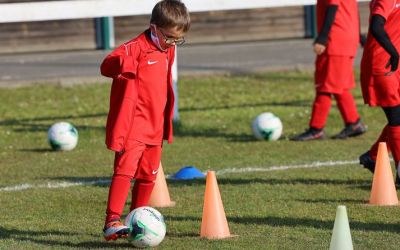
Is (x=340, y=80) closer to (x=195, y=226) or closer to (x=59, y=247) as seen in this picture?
(x=195, y=226)

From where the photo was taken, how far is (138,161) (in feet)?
26.1

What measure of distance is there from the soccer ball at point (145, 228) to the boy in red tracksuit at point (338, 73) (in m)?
5.49

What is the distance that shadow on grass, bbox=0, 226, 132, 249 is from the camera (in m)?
7.68

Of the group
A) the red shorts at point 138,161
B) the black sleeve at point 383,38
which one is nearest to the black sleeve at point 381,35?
the black sleeve at point 383,38

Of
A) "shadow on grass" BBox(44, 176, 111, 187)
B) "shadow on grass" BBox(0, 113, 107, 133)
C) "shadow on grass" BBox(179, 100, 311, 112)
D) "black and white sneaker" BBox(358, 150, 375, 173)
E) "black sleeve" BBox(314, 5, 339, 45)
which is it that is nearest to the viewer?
"black and white sneaker" BBox(358, 150, 375, 173)

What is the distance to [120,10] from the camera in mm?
13656

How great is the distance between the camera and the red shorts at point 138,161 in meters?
7.80

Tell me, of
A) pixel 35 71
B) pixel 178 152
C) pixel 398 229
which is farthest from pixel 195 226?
pixel 35 71

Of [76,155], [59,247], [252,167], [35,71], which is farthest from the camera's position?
[35,71]

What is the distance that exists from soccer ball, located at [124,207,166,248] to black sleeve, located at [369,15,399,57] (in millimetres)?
2809

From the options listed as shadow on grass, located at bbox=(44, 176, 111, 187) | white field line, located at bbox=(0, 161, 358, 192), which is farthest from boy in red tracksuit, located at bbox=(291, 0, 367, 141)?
shadow on grass, located at bbox=(44, 176, 111, 187)

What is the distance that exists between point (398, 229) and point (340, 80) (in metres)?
4.88

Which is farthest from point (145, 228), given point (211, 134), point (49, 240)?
point (211, 134)

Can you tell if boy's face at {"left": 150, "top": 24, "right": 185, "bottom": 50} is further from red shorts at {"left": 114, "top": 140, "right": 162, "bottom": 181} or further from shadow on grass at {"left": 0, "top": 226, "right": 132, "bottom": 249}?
shadow on grass at {"left": 0, "top": 226, "right": 132, "bottom": 249}
